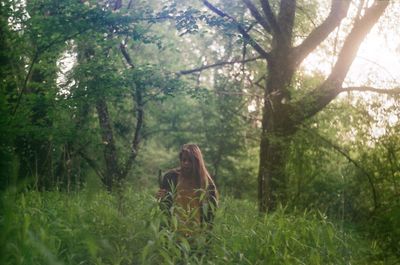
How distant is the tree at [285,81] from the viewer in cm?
1048

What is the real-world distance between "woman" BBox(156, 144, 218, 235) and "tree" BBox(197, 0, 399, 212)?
4.56 meters

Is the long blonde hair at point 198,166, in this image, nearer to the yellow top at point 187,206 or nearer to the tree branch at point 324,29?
the yellow top at point 187,206

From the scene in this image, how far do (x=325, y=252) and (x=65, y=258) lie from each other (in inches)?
103

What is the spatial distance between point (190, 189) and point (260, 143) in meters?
6.24

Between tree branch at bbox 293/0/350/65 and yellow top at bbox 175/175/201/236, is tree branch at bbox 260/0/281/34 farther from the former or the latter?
yellow top at bbox 175/175/201/236

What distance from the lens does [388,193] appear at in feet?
22.6

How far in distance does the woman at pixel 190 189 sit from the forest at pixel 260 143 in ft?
0.67

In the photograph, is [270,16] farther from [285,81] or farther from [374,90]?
[374,90]

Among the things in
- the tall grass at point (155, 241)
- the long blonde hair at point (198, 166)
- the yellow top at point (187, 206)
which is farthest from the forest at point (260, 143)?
the long blonde hair at point (198, 166)

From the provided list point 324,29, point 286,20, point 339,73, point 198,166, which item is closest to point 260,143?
point 339,73

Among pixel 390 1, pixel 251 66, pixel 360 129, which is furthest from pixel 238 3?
pixel 360 129

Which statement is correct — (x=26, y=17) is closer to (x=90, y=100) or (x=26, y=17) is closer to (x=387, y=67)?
(x=90, y=100)

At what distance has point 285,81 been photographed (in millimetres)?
11352

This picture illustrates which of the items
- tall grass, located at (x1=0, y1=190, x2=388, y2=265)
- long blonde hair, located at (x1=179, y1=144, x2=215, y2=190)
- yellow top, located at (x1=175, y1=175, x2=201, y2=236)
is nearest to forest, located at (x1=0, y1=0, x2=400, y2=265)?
tall grass, located at (x1=0, y1=190, x2=388, y2=265)
